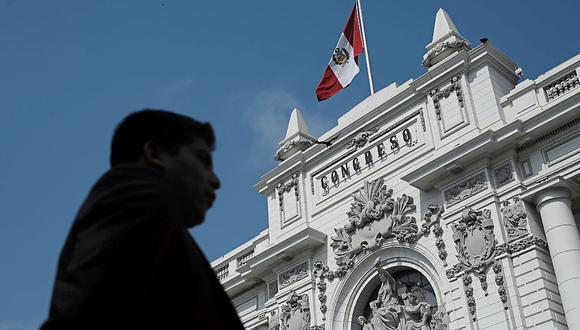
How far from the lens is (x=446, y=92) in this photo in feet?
60.5

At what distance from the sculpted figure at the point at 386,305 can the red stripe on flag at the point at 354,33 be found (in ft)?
23.1

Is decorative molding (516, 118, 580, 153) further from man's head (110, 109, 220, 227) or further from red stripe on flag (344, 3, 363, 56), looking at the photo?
man's head (110, 109, 220, 227)

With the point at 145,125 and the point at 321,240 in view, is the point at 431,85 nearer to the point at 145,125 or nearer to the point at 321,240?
the point at 321,240

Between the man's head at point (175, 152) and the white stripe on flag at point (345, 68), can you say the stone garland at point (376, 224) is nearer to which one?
the white stripe on flag at point (345, 68)

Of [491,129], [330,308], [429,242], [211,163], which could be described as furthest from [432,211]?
[211,163]

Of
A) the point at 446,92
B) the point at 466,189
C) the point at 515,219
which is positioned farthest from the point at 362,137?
the point at 515,219

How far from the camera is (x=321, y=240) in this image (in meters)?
19.8

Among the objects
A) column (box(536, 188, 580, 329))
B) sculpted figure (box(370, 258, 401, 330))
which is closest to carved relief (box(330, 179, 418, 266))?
sculpted figure (box(370, 258, 401, 330))

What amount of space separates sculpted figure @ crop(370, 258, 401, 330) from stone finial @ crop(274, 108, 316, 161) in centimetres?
522

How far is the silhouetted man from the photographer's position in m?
1.89

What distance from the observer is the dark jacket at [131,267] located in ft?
6.17

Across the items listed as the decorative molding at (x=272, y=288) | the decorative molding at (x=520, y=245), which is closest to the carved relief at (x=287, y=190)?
the decorative molding at (x=272, y=288)

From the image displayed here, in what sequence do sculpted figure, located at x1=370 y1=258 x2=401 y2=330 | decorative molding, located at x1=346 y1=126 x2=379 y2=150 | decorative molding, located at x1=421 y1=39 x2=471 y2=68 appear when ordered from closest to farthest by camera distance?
1. sculpted figure, located at x1=370 y1=258 x2=401 y2=330
2. decorative molding, located at x1=421 y1=39 x2=471 y2=68
3. decorative molding, located at x1=346 y1=126 x2=379 y2=150

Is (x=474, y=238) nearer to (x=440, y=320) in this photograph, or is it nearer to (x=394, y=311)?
(x=440, y=320)
